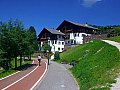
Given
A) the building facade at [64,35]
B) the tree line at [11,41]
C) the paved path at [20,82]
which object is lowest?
the paved path at [20,82]

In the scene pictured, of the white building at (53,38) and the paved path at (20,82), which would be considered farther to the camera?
the white building at (53,38)

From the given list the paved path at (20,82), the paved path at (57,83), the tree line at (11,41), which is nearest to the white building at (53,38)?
the tree line at (11,41)

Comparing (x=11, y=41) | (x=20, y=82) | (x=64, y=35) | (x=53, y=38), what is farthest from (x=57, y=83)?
(x=64, y=35)

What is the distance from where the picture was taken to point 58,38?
3435 inches

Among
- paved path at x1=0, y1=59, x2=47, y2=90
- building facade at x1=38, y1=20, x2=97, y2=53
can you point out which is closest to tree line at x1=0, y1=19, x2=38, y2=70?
paved path at x1=0, y1=59, x2=47, y2=90

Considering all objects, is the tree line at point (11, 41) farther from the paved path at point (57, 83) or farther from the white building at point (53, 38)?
the white building at point (53, 38)

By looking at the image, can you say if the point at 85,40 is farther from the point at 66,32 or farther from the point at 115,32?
the point at 66,32

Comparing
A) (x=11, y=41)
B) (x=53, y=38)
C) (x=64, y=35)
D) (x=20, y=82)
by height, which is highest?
(x=64, y=35)

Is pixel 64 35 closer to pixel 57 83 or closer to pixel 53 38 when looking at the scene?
pixel 53 38

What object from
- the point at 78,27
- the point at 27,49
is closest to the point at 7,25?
the point at 27,49

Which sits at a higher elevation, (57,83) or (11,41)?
(11,41)

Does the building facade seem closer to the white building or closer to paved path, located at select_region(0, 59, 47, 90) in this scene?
the white building

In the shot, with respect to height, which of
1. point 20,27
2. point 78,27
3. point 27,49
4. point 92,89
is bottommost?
point 92,89

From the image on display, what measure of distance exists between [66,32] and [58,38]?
3407 millimetres
